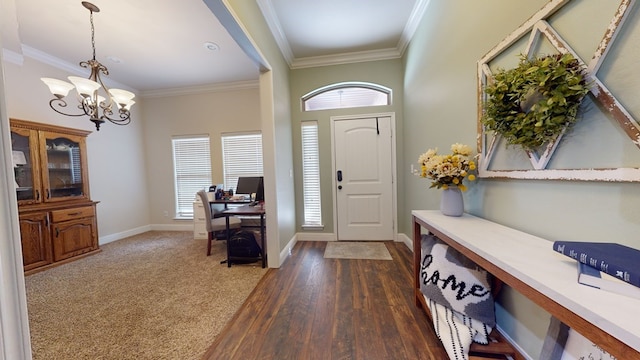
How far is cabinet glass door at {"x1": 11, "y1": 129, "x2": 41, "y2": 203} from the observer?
2686 mm

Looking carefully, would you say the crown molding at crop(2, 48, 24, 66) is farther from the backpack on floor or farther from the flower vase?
the backpack on floor

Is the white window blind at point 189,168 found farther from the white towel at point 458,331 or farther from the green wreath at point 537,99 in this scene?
the green wreath at point 537,99

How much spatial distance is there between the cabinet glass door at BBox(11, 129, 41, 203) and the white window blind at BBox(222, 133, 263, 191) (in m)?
2.36

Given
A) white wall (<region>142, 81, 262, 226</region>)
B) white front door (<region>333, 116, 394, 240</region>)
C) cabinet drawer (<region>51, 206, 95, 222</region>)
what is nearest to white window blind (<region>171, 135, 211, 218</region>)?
white wall (<region>142, 81, 262, 226</region>)

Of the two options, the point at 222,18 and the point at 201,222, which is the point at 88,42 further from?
the point at 201,222

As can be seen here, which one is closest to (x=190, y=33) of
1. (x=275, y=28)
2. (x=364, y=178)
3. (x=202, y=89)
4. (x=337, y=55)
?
(x=275, y=28)

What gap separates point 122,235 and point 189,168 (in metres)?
1.67

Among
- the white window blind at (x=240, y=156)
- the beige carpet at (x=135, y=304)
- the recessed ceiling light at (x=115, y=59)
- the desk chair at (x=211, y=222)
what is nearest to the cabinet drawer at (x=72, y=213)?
the beige carpet at (x=135, y=304)

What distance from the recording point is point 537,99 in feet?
3.47

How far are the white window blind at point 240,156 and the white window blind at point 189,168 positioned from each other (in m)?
0.40

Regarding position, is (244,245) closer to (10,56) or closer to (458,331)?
(458,331)

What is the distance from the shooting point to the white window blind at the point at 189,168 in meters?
4.56

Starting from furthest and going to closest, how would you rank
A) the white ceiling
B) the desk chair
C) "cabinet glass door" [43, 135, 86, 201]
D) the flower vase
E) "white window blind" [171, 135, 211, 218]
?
"white window blind" [171, 135, 211, 218]
the desk chair
"cabinet glass door" [43, 135, 86, 201]
the white ceiling
the flower vase

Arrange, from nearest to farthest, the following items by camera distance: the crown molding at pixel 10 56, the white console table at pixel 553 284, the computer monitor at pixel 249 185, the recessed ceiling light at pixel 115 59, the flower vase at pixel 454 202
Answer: the crown molding at pixel 10 56
the white console table at pixel 553 284
the flower vase at pixel 454 202
the recessed ceiling light at pixel 115 59
the computer monitor at pixel 249 185
